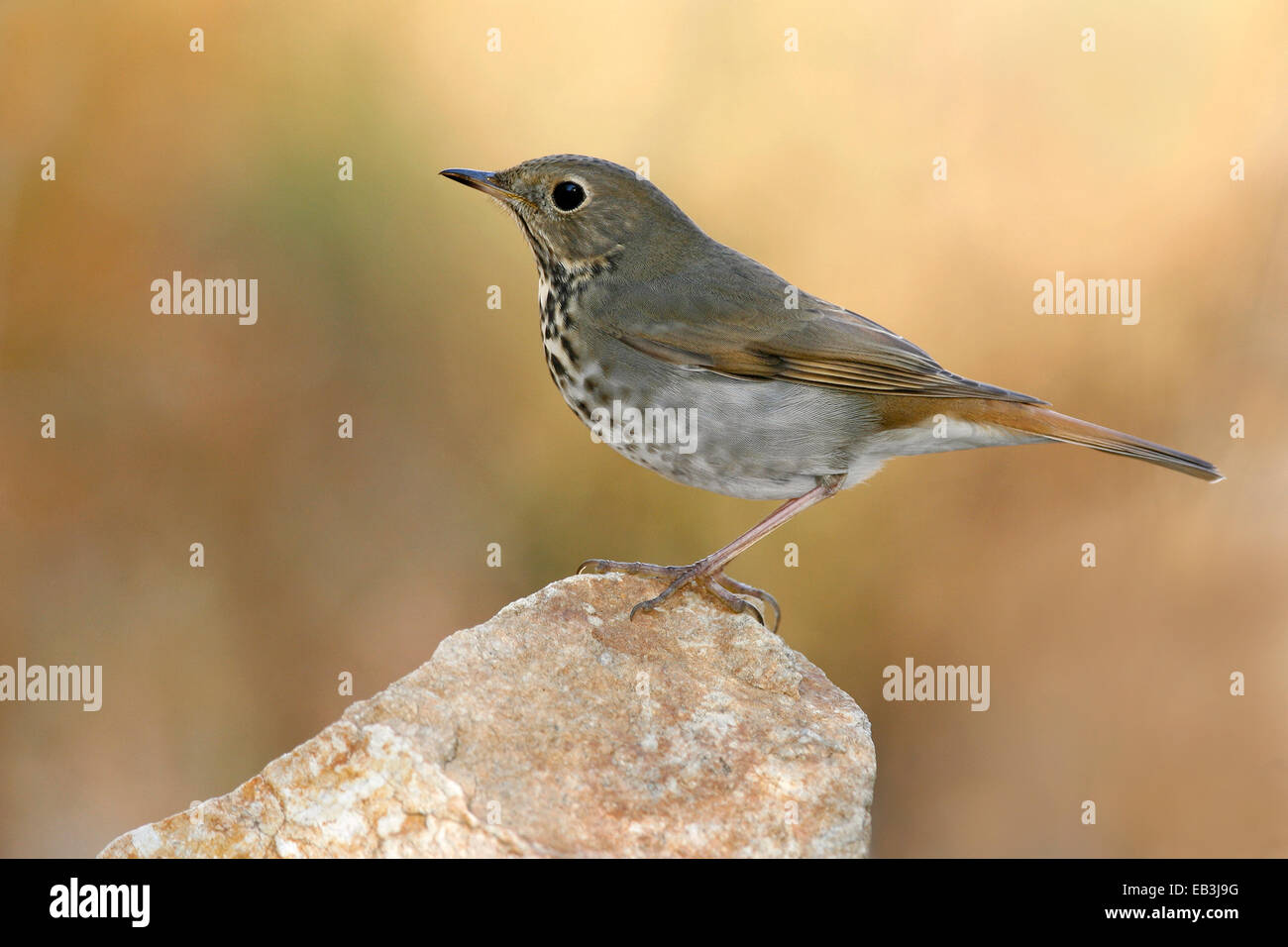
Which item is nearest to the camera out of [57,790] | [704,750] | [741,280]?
[704,750]

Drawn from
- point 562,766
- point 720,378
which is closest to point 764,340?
point 720,378

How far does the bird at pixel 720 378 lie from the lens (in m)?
4.93

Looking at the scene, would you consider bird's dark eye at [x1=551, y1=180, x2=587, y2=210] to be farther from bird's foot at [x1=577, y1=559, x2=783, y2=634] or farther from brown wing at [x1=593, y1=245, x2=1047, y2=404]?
bird's foot at [x1=577, y1=559, x2=783, y2=634]

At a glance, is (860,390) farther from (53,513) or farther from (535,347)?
(53,513)

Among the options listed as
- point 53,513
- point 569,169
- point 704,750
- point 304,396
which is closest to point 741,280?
point 569,169

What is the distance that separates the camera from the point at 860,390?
5.01 meters

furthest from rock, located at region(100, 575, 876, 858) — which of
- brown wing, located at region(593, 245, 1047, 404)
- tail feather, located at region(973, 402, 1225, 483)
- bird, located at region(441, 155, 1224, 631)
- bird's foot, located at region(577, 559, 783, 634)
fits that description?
tail feather, located at region(973, 402, 1225, 483)

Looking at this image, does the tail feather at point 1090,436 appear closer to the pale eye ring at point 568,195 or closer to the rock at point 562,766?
the rock at point 562,766

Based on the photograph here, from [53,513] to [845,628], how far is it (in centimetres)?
439

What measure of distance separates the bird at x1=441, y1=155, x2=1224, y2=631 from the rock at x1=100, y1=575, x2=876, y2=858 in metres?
0.47

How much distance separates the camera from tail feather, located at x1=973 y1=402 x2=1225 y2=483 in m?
4.81

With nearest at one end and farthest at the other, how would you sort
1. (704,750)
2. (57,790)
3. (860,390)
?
(704,750) → (860,390) → (57,790)

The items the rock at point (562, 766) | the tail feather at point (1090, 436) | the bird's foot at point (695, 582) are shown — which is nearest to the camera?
the rock at point (562, 766)

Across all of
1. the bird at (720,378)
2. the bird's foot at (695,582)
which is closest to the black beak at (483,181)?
the bird at (720,378)
